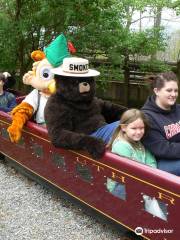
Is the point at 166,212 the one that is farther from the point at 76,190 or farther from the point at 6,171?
the point at 6,171

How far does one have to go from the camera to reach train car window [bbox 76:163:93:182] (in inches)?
137

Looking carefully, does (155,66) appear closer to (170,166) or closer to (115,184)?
(170,166)

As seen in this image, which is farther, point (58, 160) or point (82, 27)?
point (82, 27)

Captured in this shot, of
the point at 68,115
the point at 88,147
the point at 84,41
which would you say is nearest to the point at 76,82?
the point at 68,115

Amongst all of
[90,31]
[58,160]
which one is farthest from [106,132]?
[90,31]

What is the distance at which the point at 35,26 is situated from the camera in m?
6.88

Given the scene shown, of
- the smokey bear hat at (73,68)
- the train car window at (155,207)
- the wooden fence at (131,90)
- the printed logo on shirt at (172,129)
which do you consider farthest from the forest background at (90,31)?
the train car window at (155,207)

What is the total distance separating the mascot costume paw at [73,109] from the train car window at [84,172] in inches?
7.5

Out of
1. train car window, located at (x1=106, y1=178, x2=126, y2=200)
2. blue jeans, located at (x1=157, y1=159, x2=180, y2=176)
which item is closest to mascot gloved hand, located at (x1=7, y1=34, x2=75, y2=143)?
train car window, located at (x1=106, y1=178, x2=126, y2=200)

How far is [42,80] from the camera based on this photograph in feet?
15.2

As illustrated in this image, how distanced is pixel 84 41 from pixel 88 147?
3.62 meters

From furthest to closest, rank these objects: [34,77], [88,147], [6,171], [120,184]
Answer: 1. [6,171]
2. [34,77]
3. [88,147]
4. [120,184]

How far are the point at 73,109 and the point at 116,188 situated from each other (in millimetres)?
906

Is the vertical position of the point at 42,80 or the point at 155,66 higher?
the point at 42,80
